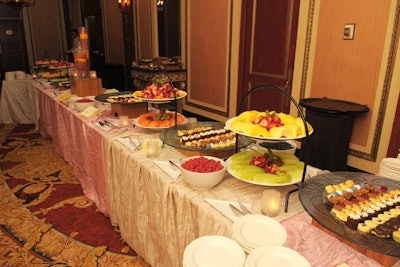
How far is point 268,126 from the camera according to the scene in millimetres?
1101

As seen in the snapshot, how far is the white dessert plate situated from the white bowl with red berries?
0.80 ft

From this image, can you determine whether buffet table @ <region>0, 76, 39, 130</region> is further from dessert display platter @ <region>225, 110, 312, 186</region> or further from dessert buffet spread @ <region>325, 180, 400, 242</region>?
dessert buffet spread @ <region>325, 180, 400, 242</region>

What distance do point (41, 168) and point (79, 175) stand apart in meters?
0.70

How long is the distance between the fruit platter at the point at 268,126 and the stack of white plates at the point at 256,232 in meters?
0.27

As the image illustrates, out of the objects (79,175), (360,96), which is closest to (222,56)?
(360,96)

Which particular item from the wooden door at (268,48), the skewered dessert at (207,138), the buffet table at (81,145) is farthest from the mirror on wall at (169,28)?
the skewered dessert at (207,138)

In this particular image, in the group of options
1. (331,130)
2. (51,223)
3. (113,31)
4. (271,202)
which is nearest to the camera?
(271,202)

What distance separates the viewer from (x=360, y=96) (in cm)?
269

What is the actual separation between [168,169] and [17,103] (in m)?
4.02

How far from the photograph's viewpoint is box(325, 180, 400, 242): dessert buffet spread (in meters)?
0.81

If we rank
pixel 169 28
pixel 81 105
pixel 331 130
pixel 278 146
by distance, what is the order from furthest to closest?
pixel 169 28
pixel 331 130
pixel 81 105
pixel 278 146

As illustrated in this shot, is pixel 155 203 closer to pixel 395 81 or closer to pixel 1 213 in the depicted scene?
pixel 1 213

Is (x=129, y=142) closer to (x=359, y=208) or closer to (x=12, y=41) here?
(x=359, y=208)

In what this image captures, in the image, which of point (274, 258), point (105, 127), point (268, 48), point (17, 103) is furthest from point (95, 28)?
point (274, 258)
